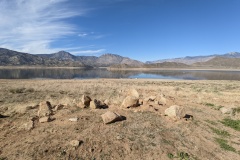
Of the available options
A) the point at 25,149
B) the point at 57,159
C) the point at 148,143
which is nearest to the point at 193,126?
the point at 148,143

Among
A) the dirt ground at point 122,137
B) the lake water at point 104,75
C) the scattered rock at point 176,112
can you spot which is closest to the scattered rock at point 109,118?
the dirt ground at point 122,137

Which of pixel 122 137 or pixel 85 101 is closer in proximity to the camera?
pixel 122 137

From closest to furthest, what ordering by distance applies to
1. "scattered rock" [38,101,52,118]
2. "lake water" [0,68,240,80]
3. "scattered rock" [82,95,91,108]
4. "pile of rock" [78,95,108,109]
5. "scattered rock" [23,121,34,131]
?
"scattered rock" [23,121,34,131] → "scattered rock" [38,101,52,118] → "pile of rock" [78,95,108,109] → "scattered rock" [82,95,91,108] → "lake water" [0,68,240,80]

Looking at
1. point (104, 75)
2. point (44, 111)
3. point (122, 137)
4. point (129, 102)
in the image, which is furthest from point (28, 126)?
point (104, 75)

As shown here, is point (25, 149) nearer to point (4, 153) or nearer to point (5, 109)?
point (4, 153)

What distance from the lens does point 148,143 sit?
405 inches

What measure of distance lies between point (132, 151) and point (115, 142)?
98cm

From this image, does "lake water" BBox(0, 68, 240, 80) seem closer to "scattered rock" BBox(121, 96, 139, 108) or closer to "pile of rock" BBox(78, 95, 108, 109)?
"pile of rock" BBox(78, 95, 108, 109)

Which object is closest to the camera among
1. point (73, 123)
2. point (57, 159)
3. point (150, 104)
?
point (57, 159)

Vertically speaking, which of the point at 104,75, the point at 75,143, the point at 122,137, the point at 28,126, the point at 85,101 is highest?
the point at 85,101

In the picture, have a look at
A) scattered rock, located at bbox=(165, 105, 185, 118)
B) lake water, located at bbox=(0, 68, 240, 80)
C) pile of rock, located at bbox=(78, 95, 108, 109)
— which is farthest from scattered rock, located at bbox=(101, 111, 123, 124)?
lake water, located at bbox=(0, 68, 240, 80)

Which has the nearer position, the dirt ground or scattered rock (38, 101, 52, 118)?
the dirt ground

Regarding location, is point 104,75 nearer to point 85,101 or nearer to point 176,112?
point 85,101

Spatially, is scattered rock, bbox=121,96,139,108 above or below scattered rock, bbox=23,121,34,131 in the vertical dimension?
above
